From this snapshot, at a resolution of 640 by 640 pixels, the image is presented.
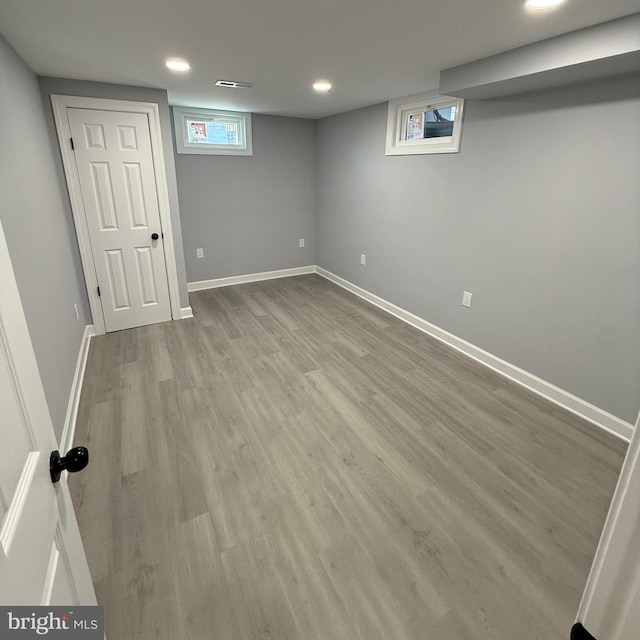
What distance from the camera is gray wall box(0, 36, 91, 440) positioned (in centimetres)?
190

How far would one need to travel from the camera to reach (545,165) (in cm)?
255

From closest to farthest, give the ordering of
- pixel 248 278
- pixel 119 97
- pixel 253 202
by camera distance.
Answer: pixel 119 97
pixel 253 202
pixel 248 278

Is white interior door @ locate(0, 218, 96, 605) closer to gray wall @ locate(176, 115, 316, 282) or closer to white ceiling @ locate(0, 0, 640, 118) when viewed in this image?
white ceiling @ locate(0, 0, 640, 118)

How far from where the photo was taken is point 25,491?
69cm

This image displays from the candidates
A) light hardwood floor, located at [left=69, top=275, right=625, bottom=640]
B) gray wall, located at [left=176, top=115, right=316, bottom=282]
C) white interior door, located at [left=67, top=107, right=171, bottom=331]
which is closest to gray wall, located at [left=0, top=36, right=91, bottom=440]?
white interior door, located at [left=67, top=107, right=171, bottom=331]

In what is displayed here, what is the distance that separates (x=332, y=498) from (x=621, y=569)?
59.5 inches

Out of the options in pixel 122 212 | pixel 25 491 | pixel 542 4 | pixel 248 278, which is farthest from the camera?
pixel 248 278

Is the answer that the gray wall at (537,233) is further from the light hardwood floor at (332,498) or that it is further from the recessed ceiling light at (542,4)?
the recessed ceiling light at (542,4)

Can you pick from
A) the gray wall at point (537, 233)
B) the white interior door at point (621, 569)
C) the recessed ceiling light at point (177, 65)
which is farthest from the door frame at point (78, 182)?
the white interior door at point (621, 569)

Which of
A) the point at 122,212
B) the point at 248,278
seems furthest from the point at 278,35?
the point at 248,278

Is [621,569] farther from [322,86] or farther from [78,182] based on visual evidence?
[78,182]

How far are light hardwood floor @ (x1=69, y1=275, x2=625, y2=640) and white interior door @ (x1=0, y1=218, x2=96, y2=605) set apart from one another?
0.76m

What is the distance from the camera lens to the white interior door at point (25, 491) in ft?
1.99

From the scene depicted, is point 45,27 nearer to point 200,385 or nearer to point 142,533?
point 200,385
